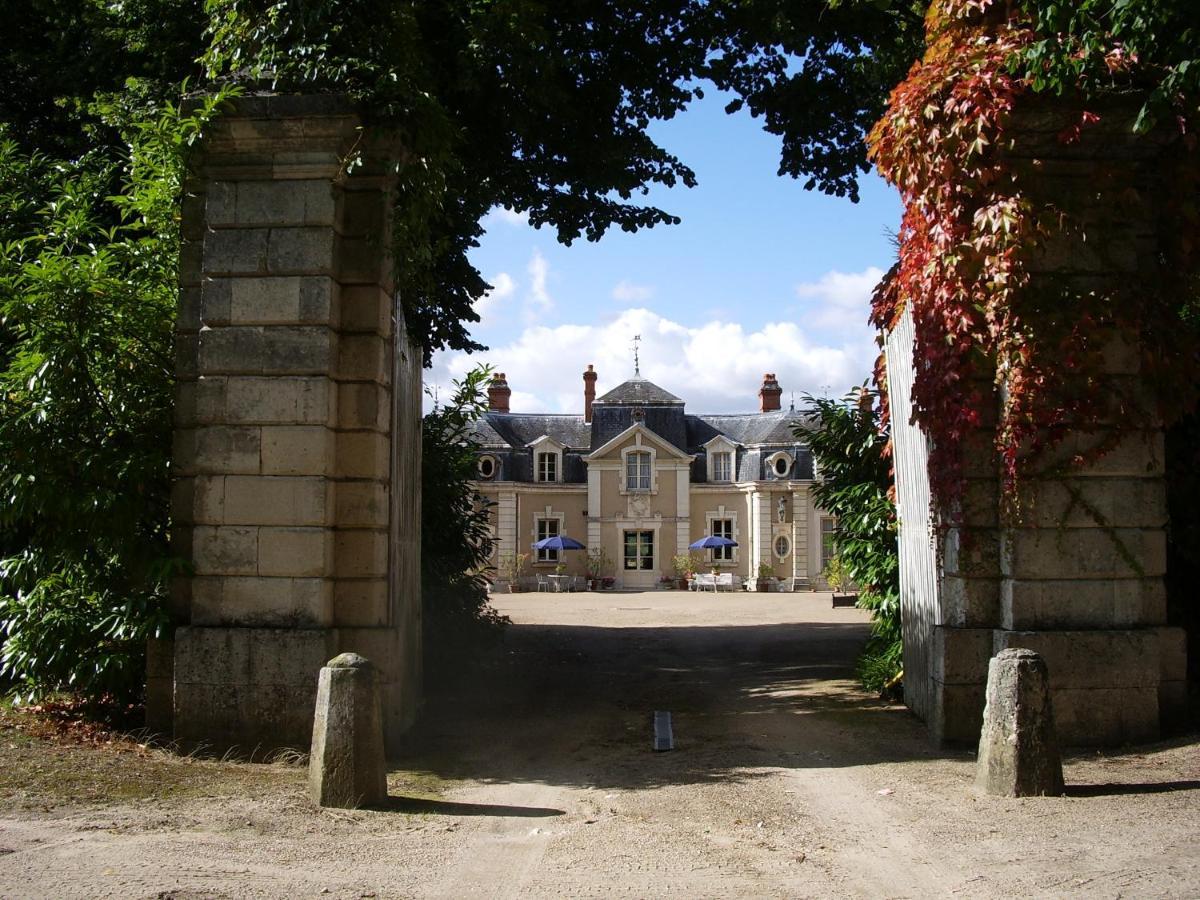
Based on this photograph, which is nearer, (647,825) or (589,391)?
(647,825)

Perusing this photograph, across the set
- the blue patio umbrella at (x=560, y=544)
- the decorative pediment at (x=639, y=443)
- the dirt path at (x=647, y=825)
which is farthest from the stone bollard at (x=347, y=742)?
the decorative pediment at (x=639, y=443)

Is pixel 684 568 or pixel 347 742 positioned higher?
pixel 684 568

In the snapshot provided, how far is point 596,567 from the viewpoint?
39969 millimetres

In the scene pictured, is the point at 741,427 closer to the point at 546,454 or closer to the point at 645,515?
the point at 645,515

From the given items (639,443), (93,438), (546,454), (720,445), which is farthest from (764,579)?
(93,438)

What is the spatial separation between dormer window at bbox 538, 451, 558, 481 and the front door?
12.5ft

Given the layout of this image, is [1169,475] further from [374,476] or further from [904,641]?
[374,476]

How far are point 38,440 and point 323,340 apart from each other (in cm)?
188

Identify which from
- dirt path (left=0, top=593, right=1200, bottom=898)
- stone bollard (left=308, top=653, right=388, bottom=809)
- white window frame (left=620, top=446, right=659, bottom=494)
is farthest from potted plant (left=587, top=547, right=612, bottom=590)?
stone bollard (left=308, top=653, right=388, bottom=809)

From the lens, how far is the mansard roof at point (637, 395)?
4250cm

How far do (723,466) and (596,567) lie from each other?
6.79 m

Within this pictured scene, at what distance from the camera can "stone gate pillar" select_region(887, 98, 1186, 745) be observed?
646 cm

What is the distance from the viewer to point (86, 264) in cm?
664

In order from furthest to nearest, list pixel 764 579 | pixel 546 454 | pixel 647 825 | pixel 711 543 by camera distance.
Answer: pixel 546 454, pixel 711 543, pixel 764 579, pixel 647 825
